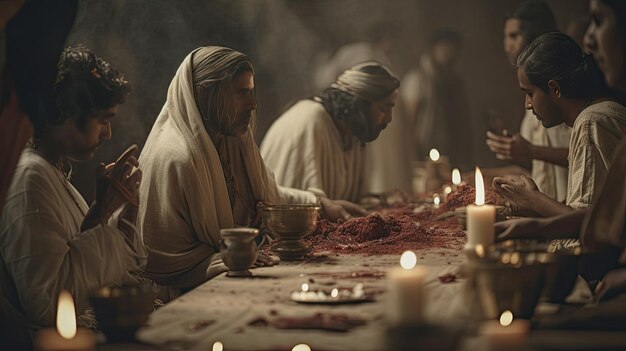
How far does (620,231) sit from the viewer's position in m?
4.27

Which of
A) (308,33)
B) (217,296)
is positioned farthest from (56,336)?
(308,33)

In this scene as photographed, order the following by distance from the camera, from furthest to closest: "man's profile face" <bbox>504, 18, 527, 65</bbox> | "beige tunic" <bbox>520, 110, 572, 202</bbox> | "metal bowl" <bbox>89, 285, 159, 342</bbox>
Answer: "man's profile face" <bbox>504, 18, 527, 65</bbox>
"beige tunic" <bbox>520, 110, 572, 202</bbox>
"metal bowl" <bbox>89, 285, 159, 342</bbox>

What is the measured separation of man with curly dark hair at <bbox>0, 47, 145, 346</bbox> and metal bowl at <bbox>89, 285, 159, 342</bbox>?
0.95m

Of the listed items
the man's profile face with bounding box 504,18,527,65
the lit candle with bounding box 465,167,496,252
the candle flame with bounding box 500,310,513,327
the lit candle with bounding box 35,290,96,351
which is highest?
the man's profile face with bounding box 504,18,527,65

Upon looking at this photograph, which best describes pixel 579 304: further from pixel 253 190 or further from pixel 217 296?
pixel 253 190

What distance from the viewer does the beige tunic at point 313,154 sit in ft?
28.8

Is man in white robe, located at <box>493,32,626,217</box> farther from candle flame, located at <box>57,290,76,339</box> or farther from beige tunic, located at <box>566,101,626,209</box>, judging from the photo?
candle flame, located at <box>57,290,76,339</box>

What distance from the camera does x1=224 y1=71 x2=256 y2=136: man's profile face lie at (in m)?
6.54

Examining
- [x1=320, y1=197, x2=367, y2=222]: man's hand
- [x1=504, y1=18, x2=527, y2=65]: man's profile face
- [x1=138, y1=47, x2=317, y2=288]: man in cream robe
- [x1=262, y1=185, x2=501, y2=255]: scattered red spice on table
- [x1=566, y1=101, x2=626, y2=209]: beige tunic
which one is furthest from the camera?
[x1=504, y1=18, x2=527, y2=65]: man's profile face

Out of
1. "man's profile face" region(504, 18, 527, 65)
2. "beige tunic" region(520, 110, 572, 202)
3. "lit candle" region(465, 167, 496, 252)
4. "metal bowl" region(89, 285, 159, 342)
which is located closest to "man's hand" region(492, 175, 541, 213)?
"lit candle" region(465, 167, 496, 252)

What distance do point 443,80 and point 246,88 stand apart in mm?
8105

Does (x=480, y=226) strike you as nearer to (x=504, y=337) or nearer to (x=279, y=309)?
(x=279, y=309)

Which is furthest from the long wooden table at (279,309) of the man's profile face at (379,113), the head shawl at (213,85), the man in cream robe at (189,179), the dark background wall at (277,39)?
the man's profile face at (379,113)

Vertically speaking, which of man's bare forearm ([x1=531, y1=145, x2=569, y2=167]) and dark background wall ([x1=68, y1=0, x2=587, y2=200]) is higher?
dark background wall ([x1=68, y1=0, x2=587, y2=200])
